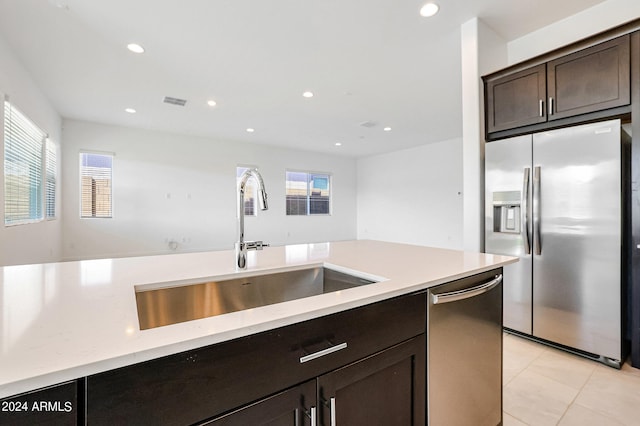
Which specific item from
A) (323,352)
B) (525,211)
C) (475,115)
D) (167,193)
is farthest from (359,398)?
(167,193)

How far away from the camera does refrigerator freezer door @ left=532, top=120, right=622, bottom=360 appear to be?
6.94ft

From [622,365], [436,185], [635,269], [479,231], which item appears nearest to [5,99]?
[479,231]

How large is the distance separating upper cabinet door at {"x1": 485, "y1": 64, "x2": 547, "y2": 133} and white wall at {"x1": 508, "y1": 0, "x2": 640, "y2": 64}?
1.57 ft

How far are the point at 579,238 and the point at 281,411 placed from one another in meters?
2.66

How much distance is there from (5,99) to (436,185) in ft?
26.2

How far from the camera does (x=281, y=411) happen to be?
71 centimetres

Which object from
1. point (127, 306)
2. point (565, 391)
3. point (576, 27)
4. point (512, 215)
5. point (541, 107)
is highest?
point (576, 27)

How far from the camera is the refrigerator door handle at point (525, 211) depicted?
2475mm

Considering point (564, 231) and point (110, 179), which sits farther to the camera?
point (110, 179)

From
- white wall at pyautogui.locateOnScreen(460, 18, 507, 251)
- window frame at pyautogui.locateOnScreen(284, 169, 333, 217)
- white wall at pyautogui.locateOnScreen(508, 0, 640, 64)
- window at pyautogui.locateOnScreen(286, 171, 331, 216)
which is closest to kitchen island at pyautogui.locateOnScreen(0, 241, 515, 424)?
white wall at pyautogui.locateOnScreen(460, 18, 507, 251)

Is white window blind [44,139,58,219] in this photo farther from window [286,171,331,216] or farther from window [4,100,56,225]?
window [286,171,331,216]

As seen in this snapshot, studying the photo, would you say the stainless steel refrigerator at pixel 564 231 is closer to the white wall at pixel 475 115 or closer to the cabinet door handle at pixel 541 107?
the white wall at pixel 475 115

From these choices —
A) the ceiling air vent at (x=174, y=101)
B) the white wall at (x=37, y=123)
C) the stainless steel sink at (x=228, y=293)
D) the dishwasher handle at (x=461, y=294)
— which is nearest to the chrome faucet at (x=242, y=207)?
the stainless steel sink at (x=228, y=293)

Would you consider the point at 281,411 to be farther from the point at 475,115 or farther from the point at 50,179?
the point at 50,179
